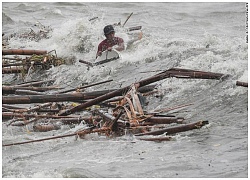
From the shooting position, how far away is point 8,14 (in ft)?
73.6

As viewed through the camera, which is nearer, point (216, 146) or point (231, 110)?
point (216, 146)

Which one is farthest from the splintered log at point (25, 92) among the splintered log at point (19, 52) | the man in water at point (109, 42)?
the man in water at point (109, 42)

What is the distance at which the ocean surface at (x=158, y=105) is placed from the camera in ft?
18.3

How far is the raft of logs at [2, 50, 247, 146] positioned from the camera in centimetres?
641

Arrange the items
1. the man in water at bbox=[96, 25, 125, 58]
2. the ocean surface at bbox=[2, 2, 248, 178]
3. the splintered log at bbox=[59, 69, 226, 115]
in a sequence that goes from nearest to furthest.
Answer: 1. the ocean surface at bbox=[2, 2, 248, 178]
2. the splintered log at bbox=[59, 69, 226, 115]
3. the man in water at bbox=[96, 25, 125, 58]

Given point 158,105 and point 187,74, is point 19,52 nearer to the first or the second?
point 158,105

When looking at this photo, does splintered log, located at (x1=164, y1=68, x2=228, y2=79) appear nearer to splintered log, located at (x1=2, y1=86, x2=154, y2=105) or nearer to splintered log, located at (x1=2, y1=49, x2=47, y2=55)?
splintered log, located at (x1=2, y1=86, x2=154, y2=105)

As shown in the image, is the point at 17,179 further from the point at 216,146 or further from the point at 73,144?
the point at 216,146

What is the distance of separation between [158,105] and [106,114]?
1.90 metres

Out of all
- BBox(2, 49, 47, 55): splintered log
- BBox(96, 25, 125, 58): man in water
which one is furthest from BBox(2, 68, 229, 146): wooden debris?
BBox(96, 25, 125, 58): man in water

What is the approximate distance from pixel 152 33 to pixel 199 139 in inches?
382

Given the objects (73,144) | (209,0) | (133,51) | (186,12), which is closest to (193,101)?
(73,144)

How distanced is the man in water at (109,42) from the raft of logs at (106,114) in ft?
13.9

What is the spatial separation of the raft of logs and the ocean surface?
126mm
